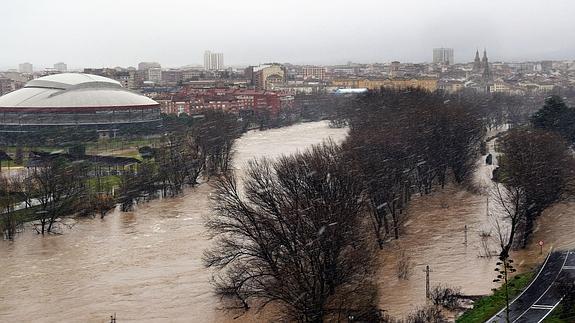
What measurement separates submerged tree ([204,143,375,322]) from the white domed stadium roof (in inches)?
716

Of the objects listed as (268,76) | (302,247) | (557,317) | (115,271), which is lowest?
(115,271)

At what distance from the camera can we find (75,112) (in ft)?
79.9

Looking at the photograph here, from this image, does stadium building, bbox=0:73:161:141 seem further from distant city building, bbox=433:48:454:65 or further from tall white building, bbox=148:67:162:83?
distant city building, bbox=433:48:454:65

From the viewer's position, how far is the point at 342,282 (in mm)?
6578

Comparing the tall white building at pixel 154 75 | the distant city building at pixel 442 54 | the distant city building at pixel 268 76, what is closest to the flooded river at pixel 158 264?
the distant city building at pixel 268 76

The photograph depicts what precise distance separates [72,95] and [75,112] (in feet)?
3.99

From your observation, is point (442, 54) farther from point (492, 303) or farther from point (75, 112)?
point (492, 303)

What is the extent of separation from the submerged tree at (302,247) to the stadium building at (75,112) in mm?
16662

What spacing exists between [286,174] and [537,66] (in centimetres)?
7677

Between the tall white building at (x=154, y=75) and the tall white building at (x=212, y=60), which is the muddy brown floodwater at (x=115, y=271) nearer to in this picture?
the tall white building at (x=154, y=75)

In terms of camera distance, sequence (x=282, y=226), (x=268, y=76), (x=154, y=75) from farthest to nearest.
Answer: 1. (x=154, y=75)
2. (x=268, y=76)
3. (x=282, y=226)

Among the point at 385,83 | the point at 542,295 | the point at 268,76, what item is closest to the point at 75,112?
the point at 542,295

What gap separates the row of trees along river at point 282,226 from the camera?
21.5 ft

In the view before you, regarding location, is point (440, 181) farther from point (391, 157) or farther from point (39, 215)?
point (39, 215)
